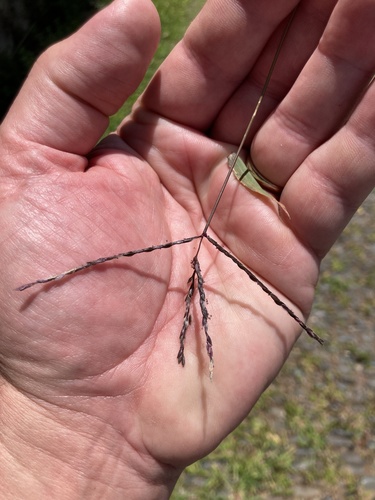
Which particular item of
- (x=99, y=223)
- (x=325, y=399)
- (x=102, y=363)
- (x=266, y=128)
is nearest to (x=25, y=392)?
(x=102, y=363)

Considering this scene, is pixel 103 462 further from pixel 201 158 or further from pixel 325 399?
pixel 325 399

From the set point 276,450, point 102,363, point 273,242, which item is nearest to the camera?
point 102,363

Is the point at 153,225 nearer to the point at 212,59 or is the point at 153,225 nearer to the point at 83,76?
the point at 83,76

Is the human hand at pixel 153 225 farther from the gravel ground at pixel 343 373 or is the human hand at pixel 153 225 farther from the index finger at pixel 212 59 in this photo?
the gravel ground at pixel 343 373

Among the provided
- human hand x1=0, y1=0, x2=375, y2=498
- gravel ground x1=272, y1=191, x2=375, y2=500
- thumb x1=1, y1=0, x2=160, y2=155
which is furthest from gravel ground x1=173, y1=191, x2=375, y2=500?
thumb x1=1, y1=0, x2=160, y2=155

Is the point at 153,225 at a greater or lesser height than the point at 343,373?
greater

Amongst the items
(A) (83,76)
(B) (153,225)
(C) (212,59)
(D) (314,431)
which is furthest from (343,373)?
(A) (83,76)

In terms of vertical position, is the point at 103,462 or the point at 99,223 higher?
the point at 99,223
